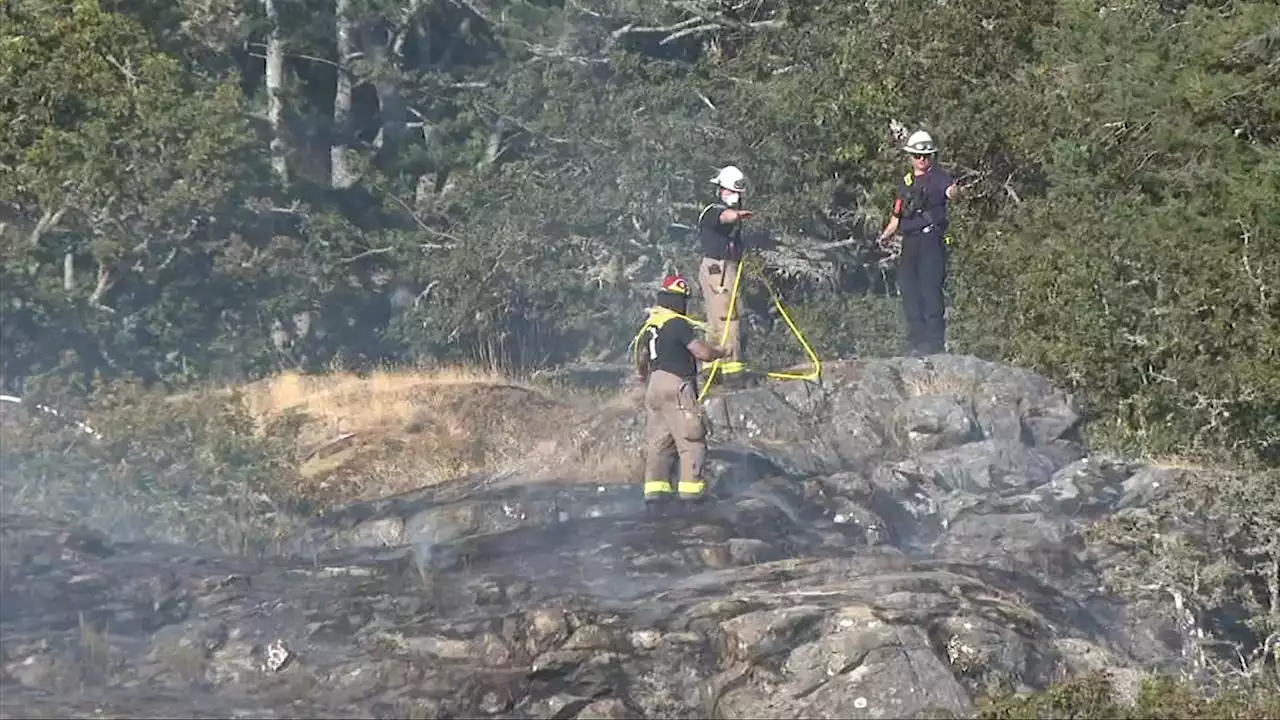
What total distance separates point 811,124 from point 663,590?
9.51 m

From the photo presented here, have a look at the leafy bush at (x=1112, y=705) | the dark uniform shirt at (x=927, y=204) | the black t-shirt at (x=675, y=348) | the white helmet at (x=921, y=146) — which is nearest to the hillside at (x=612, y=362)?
the leafy bush at (x=1112, y=705)

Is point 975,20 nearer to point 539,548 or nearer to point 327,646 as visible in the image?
point 539,548

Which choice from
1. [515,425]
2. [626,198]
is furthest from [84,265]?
[515,425]

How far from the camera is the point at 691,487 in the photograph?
585 inches

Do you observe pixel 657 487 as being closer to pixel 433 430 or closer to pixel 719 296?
pixel 719 296

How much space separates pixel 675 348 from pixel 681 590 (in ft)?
6.68

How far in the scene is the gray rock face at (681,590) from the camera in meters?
11.7

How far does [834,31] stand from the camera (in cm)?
2308

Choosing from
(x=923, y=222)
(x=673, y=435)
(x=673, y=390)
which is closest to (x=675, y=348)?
(x=673, y=390)

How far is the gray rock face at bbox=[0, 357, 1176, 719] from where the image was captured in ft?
38.2

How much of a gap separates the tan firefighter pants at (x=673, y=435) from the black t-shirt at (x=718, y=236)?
7.73 feet

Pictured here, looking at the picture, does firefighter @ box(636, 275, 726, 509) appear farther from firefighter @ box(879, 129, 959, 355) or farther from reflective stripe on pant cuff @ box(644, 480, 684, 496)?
firefighter @ box(879, 129, 959, 355)

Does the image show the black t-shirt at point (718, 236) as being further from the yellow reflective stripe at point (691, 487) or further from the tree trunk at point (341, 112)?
the tree trunk at point (341, 112)

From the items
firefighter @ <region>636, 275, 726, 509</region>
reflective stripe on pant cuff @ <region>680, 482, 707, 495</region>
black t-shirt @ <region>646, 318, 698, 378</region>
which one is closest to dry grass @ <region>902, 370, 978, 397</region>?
firefighter @ <region>636, 275, 726, 509</region>
